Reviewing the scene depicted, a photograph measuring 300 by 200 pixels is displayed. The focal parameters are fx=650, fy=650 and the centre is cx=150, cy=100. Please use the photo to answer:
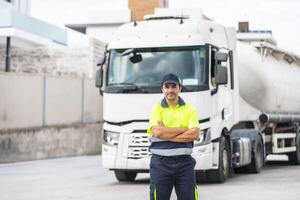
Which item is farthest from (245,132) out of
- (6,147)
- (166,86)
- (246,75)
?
(166,86)

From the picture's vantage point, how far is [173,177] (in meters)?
6.60

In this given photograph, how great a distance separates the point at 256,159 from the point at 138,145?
4.49 m

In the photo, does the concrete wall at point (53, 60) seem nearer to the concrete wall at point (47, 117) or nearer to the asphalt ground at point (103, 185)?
the concrete wall at point (47, 117)

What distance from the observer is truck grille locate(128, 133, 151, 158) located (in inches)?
510

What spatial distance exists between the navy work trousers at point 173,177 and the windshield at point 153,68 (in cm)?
643

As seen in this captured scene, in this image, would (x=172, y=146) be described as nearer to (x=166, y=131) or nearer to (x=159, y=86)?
(x=166, y=131)

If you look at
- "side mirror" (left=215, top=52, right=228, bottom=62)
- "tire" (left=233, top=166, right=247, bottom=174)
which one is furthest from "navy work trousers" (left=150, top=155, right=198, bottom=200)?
"tire" (left=233, top=166, right=247, bottom=174)

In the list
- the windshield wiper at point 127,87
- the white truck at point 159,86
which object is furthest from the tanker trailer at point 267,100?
the windshield wiper at point 127,87

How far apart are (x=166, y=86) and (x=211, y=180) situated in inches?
295

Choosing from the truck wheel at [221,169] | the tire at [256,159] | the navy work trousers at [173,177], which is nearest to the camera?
the navy work trousers at [173,177]

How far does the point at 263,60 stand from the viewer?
58.0ft

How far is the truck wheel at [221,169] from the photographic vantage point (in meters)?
13.6

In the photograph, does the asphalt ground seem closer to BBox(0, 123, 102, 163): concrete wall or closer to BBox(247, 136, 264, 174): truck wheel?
BBox(247, 136, 264, 174): truck wheel

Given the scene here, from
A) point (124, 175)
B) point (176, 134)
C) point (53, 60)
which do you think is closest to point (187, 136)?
point (176, 134)
